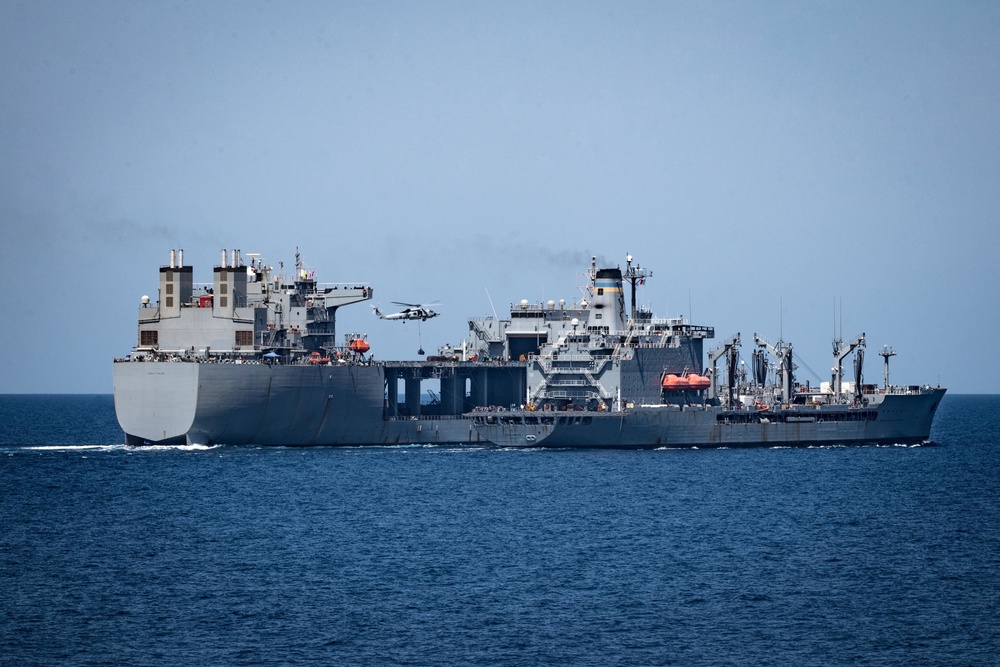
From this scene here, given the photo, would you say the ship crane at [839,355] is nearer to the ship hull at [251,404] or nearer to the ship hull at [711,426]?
the ship hull at [711,426]

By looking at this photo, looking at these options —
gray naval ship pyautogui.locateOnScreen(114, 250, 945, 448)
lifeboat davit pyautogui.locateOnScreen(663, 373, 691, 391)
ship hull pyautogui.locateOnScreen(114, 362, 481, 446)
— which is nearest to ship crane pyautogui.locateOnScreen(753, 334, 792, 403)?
gray naval ship pyautogui.locateOnScreen(114, 250, 945, 448)

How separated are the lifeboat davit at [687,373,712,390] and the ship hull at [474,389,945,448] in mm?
1238

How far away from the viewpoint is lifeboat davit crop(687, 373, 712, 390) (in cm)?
8406

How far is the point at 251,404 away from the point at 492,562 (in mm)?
34511

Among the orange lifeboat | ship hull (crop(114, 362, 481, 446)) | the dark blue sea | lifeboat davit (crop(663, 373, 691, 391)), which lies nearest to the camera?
the dark blue sea

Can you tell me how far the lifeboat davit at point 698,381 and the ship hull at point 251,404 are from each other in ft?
55.9

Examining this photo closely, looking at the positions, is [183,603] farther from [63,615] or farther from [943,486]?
[943,486]

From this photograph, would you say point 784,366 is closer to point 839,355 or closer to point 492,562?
point 839,355

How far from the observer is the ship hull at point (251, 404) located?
75.8 meters

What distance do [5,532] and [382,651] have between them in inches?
878

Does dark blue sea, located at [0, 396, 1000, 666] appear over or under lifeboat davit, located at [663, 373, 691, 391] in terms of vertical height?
under

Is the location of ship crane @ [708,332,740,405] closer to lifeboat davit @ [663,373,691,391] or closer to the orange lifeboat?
lifeboat davit @ [663,373,691,391]

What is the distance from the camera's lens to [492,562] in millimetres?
45688

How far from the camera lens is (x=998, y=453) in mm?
91312
